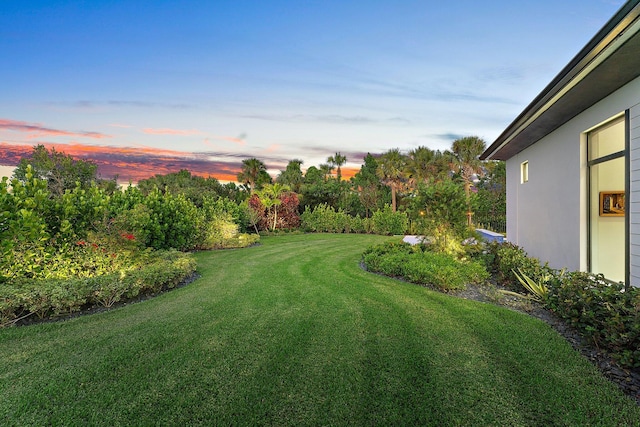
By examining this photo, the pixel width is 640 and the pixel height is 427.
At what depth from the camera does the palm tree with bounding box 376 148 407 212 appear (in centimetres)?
2441

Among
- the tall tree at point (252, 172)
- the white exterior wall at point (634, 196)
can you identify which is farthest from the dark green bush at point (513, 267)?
the tall tree at point (252, 172)

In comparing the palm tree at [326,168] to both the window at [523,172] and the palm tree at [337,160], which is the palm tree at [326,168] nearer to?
the palm tree at [337,160]

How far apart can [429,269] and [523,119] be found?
3559 mm

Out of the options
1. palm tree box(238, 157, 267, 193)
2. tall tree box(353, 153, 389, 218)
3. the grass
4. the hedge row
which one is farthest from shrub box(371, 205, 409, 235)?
palm tree box(238, 157, 267, 193)

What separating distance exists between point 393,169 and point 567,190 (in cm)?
1847

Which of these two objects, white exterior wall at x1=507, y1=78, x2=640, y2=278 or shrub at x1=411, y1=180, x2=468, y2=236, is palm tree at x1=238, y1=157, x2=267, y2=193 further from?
white exterior wall at x1=507, y1=78, x2=640, y2=278

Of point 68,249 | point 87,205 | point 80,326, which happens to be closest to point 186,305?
point 80,326

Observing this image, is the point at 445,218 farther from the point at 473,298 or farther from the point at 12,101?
the point at 12,101

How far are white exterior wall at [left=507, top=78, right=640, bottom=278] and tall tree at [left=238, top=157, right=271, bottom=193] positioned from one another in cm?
2644

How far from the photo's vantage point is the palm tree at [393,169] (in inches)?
961

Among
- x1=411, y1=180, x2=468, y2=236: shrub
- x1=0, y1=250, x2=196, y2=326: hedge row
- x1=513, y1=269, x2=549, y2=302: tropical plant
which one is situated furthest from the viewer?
x1=411, y1=180, x2=468, y2=236: shrub

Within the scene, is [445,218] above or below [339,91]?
below

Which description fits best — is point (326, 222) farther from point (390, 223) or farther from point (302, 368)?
point (302, 368)

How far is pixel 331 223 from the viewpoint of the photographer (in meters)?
19.5
